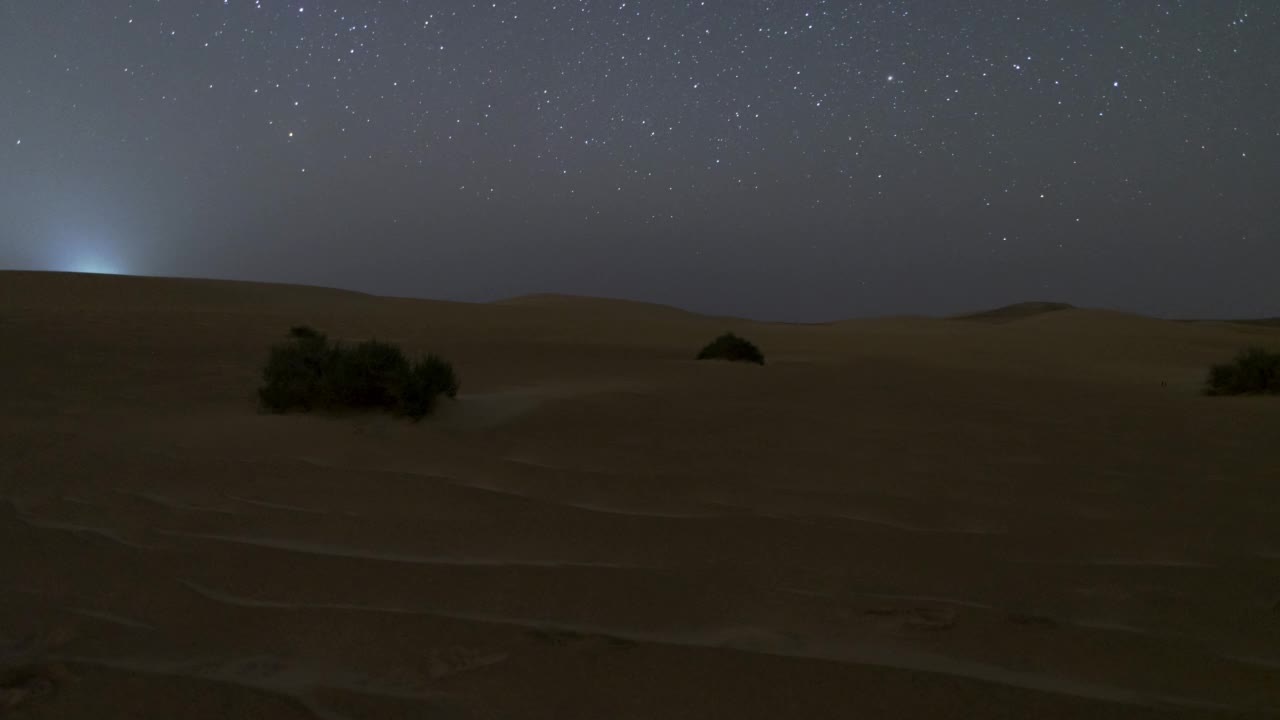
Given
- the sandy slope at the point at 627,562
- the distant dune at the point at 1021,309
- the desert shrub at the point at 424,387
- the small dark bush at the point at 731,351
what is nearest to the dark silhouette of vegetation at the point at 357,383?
the desert shrub at the point at 424,387

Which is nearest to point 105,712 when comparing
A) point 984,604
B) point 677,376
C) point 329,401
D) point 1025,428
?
point 984,604

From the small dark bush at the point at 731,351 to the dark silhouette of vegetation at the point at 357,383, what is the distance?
687cm

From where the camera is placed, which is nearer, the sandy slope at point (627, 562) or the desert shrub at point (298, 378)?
the sandy slope at point (627, 562)

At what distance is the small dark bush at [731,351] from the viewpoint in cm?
1305

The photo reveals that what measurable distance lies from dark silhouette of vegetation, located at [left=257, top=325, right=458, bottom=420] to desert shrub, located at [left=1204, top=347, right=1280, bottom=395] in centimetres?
961

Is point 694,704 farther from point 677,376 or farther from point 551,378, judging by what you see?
point 551,378

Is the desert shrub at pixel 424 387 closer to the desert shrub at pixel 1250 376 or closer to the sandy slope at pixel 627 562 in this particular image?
the sandy slope at pixel 627 562

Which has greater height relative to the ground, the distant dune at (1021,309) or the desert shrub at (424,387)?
the distant dune at (1021,309)

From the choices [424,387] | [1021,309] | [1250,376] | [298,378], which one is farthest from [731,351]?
[1021,309]

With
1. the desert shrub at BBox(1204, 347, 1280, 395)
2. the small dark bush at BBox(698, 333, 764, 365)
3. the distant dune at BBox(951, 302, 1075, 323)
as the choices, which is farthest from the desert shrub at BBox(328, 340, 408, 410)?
the distant dune at BBox(951, 302, 1075, 323)

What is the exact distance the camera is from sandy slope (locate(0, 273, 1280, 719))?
2324 mm

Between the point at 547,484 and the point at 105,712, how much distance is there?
2.54 metres

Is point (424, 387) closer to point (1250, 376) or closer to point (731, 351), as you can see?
point (731, 351)

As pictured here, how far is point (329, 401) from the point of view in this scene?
6391mm
